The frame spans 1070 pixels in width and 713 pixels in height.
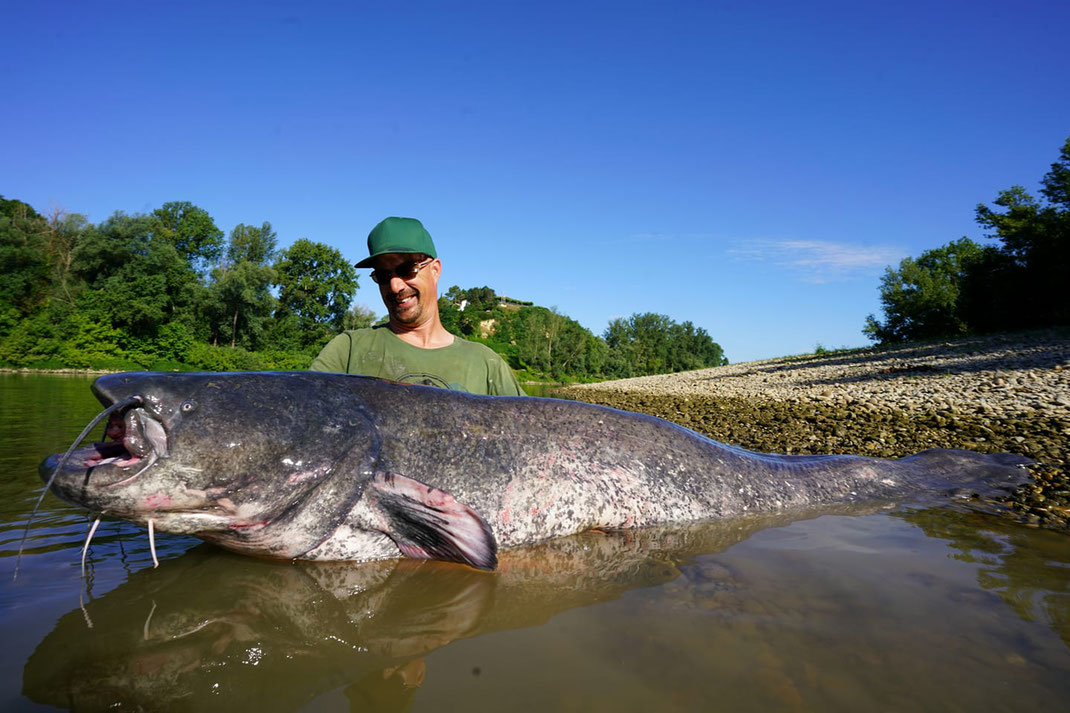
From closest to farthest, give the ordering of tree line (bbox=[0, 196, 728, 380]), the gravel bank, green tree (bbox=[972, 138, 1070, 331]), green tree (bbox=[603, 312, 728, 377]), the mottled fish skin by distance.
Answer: the mottled fish skin < the gravel bank < green tree (bbox=[972, 138, 1070, 331]) < tree line (bbox=[0, 196, 728, 380]) < green tree (bbox=[603, 312, 728, 377])

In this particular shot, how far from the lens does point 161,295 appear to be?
38344 mm

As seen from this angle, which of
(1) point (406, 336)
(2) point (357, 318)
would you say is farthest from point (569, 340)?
(1) point (406, 336)

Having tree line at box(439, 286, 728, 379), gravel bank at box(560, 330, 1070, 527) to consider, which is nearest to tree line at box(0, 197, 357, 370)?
tree line at box(439, 286, 728, 379)

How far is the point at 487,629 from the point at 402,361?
258 cm

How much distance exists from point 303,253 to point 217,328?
11365 millimetres

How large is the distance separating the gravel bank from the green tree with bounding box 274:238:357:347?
138 feet

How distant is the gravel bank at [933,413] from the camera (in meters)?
6.39

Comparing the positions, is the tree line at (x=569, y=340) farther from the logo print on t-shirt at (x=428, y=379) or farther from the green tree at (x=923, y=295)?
the logo print on t-shirt at (x=428, y=379)

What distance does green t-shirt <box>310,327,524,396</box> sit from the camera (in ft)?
14.4

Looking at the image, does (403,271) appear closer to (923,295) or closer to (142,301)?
(142,301)

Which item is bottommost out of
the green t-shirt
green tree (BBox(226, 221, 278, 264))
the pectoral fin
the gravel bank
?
the gravel bank

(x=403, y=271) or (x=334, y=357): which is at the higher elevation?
(x=403, y=271)

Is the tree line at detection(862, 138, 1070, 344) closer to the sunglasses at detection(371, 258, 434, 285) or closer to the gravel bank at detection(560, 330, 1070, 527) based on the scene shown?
the gravel bank at detection(560, 330, 1070, 527)

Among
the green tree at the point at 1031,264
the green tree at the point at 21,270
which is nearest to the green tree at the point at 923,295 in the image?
the green tree at the point at 1031,264
